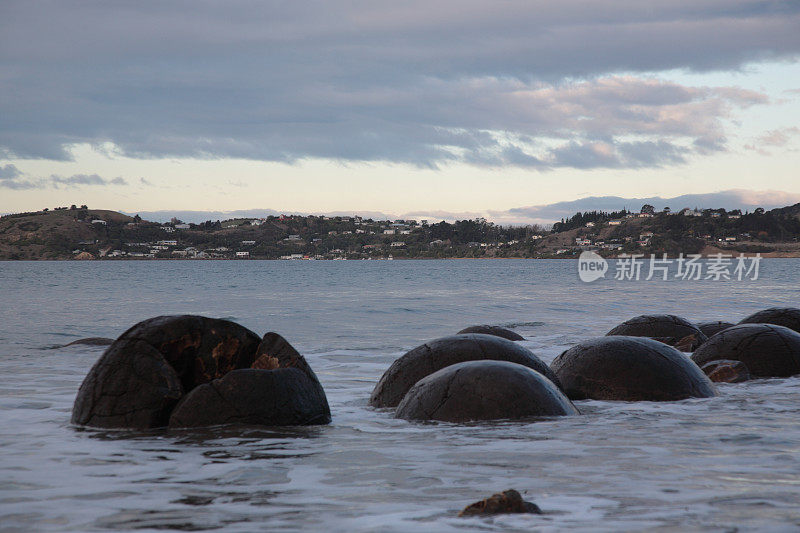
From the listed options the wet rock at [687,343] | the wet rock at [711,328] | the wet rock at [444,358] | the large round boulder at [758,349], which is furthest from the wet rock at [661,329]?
the wet rock at [444,358]

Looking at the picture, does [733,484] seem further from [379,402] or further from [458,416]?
[379,402]

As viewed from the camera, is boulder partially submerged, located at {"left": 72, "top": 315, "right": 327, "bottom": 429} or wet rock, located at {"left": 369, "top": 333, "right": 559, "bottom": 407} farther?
wet rock, located at {"left": 369, "top": 333, "right": 559, "bottom": 407}

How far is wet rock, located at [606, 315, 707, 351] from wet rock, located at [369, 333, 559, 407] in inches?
250

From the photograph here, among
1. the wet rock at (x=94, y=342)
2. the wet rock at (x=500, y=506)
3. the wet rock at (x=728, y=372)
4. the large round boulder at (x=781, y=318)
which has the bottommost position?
the wet rock at (x=94, y=342)

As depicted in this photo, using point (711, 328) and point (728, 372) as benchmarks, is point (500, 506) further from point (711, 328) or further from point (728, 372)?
point (711, 328)

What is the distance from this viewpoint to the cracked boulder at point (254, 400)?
6.94m

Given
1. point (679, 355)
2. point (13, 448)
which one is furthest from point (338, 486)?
point (679, 355)

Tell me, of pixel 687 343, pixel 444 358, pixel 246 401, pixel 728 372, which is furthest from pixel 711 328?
pixel 246 401

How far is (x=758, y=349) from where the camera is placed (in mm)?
11266

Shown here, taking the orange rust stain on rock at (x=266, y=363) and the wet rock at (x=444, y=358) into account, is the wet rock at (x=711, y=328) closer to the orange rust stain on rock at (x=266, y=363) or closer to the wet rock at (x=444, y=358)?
the wet rock at (x=444, y=358)

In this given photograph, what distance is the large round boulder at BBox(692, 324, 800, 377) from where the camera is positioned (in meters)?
11.1

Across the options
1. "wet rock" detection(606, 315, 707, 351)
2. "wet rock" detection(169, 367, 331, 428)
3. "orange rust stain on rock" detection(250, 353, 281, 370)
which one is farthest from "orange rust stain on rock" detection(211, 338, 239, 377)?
"wet rock" detection(606, 315, 707, 351)

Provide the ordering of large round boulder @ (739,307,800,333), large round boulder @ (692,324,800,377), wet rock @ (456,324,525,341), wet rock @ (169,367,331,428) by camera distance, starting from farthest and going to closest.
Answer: wet rock @ (456,324,525,341)
large round boulder @ (739,307,800,333)
large round boulder @ (692,324,800,377)
wet rock @ (169,367,331,428)

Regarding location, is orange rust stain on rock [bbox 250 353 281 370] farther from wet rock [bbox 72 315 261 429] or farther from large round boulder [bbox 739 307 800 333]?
large round boulder [bbox 739 307 800 333]
